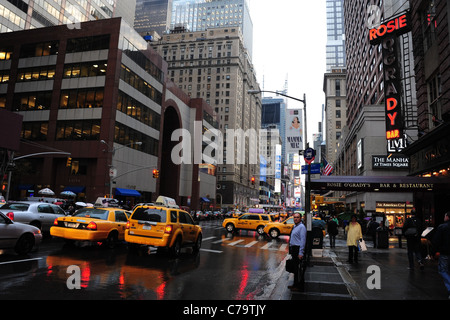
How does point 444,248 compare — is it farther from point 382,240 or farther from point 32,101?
point 32,101

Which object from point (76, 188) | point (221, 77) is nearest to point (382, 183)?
point (76, 188)

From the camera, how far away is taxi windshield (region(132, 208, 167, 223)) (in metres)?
11.4

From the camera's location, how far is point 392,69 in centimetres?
1975

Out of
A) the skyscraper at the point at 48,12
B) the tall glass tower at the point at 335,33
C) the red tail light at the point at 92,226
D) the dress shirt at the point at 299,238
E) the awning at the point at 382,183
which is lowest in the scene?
the red tail light at the point at 92,226

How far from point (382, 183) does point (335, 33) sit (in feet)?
631

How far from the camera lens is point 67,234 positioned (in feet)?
38.9

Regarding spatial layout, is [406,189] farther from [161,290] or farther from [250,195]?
[250,195]

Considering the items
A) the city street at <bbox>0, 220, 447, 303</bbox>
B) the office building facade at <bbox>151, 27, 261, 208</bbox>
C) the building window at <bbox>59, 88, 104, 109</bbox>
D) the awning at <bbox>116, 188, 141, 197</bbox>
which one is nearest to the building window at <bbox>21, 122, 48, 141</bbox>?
the building window at <bbox>59, 88, 104, 109</bbox>

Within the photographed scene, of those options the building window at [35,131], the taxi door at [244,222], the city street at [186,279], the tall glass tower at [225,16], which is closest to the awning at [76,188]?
the building window at [35,131]

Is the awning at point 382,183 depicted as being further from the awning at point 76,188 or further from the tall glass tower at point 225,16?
the tall glass tower at point 225,16

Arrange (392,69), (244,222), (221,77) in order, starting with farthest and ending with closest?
1. (221,77)
2. (244,222)
3. (392,69)

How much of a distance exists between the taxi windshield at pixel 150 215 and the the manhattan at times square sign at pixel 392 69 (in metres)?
13.8

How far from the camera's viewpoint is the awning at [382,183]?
617 inches
